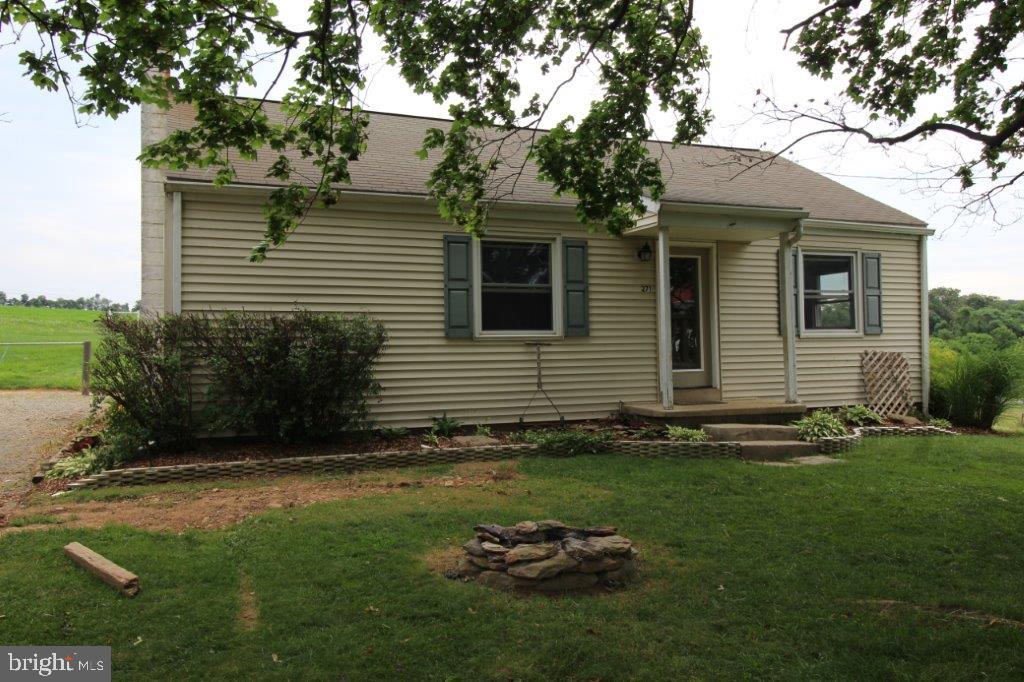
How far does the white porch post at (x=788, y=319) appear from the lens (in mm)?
9750

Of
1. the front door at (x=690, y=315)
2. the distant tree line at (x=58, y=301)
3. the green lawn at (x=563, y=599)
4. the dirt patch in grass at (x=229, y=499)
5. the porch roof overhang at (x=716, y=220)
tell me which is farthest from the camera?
the distant tree line at (x=58, y=301)

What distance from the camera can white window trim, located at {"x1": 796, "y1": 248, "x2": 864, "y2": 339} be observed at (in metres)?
11.0

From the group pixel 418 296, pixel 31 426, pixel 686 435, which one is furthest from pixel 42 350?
pixel 686 435

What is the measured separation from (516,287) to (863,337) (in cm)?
619

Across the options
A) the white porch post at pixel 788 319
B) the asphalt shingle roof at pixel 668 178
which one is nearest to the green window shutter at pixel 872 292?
the asphalt shingle roof at pixel 668 178

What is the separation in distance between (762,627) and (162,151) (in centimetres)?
477

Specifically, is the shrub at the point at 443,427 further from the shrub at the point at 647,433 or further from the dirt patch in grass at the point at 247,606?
the dirt patch in grass at the point at 247,606

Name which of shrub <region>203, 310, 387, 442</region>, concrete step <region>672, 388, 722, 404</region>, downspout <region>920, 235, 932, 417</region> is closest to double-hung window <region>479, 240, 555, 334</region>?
shrub <region>203, 310, 387, 442</region>

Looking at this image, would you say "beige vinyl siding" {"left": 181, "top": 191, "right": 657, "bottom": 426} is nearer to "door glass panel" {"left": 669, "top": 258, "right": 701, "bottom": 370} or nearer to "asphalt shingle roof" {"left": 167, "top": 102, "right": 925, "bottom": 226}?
"asphalt shingle roof" {"left": 167, "top": 102, "right": 925, "bottom": 226}

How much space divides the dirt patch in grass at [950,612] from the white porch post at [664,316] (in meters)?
5.64

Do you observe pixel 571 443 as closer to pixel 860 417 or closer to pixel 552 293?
pixel 552 293

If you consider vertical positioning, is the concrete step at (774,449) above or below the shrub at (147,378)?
below

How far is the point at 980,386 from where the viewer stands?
10.8m

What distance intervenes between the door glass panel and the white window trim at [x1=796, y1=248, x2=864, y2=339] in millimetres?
1817
